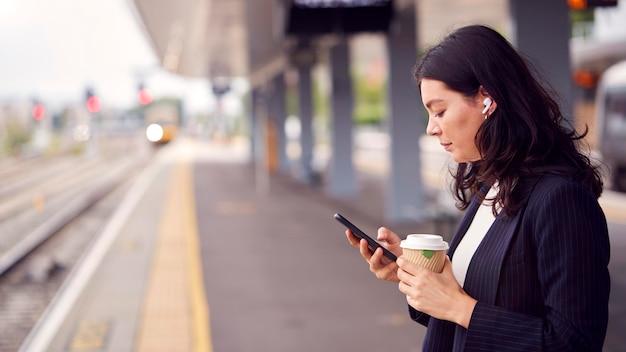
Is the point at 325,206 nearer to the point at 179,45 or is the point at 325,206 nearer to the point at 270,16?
the point at 270,16

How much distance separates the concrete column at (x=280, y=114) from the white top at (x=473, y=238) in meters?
26.9

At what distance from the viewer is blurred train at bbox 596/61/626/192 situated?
19.0 metres

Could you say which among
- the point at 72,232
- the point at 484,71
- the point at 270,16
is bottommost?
the point at 72,232

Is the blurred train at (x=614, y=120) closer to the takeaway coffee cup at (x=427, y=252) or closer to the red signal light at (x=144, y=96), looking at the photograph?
the red signal light at (x=144, y=96)

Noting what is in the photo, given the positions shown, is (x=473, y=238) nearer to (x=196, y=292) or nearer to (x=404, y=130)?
(x=196, y=292)

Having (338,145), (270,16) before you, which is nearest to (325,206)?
(338,145)

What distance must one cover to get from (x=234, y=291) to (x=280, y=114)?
839 inches

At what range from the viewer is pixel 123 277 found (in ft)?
32.8

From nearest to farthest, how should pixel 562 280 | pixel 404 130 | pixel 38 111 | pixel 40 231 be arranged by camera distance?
pixel 562 280
pixel 404 130
pixel 40 231
pixel 38 111

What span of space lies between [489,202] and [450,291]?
0.97ft

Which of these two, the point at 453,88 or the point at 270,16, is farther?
the point at 270,16

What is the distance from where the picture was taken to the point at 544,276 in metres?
1.80

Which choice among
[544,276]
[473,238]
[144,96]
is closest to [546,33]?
[473,238]

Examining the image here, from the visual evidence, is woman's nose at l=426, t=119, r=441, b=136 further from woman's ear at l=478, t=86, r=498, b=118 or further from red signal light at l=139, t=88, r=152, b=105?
red signal light at l=139, t=88, r=152, b=105
